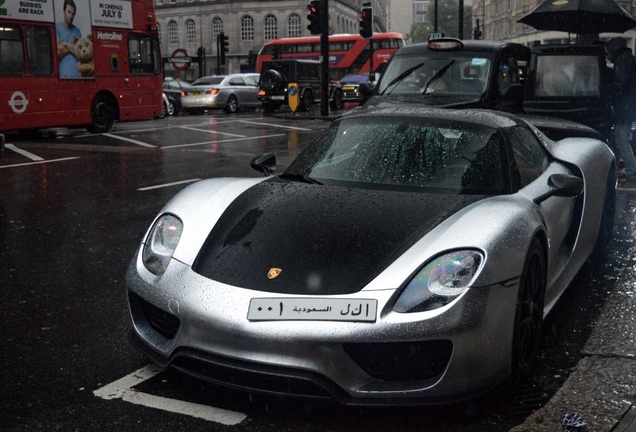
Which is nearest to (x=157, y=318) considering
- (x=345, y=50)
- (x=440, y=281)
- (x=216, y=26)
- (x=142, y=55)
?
(x=440, y=281)

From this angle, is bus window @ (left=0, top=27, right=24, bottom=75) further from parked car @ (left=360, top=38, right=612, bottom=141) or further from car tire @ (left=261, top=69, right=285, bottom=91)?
car tire @ (left=261, top=69, right=285, bottom=91)

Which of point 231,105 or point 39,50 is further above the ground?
point 39,50

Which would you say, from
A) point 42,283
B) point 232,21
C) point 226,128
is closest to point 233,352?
point 42,283

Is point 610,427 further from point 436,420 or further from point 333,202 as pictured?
point 333,202

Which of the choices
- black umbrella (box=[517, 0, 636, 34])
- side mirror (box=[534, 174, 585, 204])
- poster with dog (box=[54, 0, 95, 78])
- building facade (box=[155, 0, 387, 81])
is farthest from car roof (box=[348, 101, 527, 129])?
building facade (box=[155, 0, 387, 81])

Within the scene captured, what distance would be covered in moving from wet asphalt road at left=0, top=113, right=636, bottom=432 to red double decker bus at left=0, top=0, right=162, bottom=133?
7.80 metres

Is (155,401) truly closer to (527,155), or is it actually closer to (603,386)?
(603,386)

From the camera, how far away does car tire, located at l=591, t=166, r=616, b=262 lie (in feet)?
19.7

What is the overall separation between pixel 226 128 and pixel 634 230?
50.0 feet

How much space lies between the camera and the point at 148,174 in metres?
11.7

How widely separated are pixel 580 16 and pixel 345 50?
38.8m

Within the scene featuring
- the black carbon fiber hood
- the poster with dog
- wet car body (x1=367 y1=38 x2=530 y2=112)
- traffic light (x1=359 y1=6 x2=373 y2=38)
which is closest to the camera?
the black carbon fiber hood

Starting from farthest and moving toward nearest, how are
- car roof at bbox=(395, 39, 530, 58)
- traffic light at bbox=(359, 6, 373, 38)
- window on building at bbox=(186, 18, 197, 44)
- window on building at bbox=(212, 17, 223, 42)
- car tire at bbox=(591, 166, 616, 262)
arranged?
window on building at bbox=(186, 18, 197, 44)
window on building at bbox=(212, 17, 223, 42)
traffic light at bbox=(359, 6, 373, 38)
car roof at bbox=(395, 39, 530, 58)
car tire at bbox=(591, 166, 616, 262)

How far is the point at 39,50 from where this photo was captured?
708 inches
